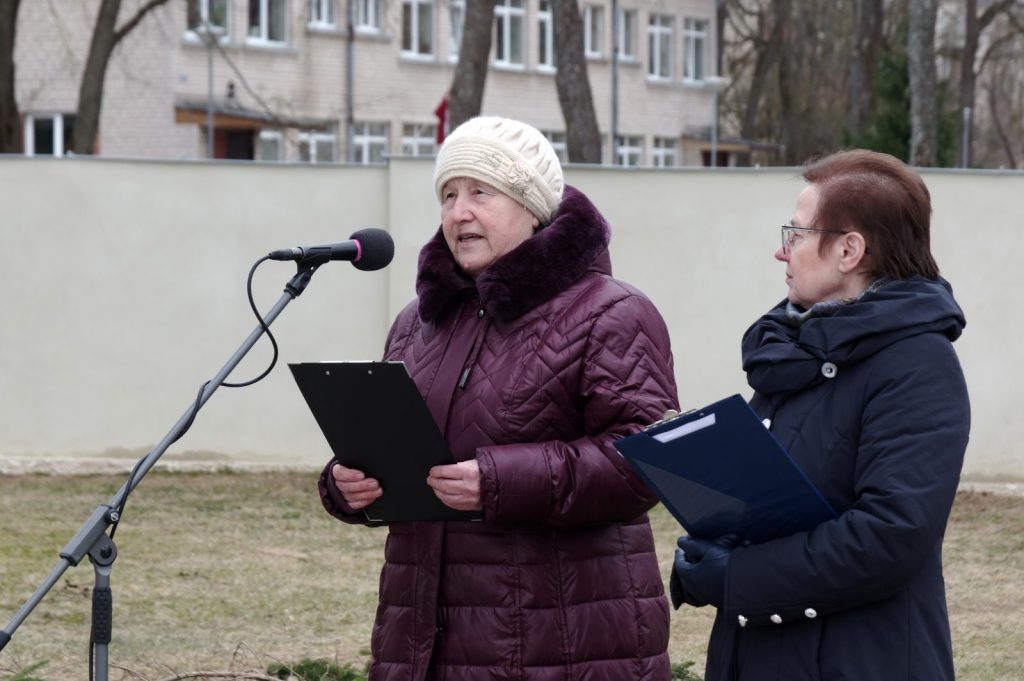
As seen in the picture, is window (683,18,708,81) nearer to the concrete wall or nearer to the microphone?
the concrete wall

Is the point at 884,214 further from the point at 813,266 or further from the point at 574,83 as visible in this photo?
the point at 574,83

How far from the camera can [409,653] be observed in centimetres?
372

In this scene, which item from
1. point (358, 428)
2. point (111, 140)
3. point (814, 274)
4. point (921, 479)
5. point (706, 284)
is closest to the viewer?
point (921, 479)

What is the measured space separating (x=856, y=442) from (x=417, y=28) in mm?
43011

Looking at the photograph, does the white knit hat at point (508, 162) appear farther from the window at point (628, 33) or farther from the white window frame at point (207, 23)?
the window at point (628, 33)

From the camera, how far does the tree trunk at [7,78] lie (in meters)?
24.0

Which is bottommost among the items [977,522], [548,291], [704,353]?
[977,522]

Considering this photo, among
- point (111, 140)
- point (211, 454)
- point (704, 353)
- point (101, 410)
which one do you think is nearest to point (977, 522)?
point (704, 353)

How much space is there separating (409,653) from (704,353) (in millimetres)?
8451

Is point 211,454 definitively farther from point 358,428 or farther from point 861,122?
point 861,122

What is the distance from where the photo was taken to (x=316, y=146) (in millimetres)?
42188

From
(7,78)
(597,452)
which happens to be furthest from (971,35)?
(597,452)

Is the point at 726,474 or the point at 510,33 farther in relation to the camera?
the point at 510,33

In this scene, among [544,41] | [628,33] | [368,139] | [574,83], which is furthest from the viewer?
[628,33]
